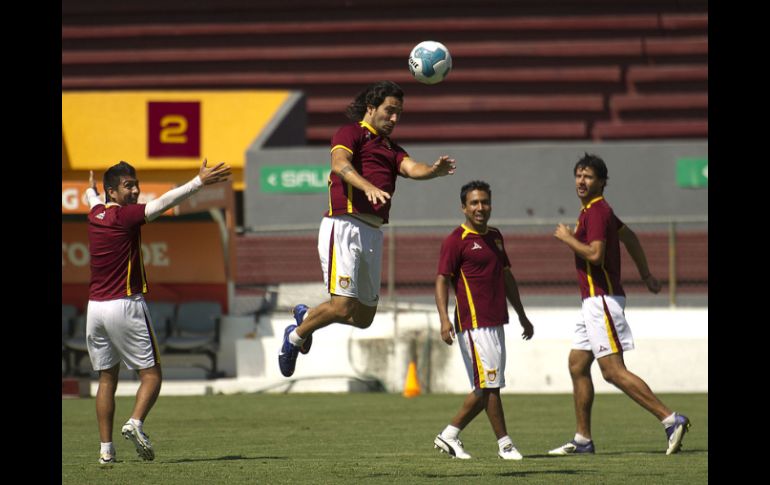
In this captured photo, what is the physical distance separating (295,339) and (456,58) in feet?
59.1

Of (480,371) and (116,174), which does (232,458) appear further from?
(116,174)

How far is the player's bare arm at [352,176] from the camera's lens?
8.24 metres

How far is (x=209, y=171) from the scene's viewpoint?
29.0 ft

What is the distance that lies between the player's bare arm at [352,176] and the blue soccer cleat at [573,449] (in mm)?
2737

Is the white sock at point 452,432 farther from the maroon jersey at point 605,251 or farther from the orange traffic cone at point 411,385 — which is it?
the orange traffic cone at point 411,385

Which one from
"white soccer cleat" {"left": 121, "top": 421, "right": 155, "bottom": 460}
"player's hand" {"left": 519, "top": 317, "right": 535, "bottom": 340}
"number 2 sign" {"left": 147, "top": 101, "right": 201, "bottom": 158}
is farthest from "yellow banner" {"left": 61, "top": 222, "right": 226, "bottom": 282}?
"white soccer cleat" {"left": 121, "top": 421, "right": 155, "bottom": 460}

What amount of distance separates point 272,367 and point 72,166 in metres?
8.21

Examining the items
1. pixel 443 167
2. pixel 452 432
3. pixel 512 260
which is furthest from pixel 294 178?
pixel 443 167

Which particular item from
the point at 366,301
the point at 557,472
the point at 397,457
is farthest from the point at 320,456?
the point at 557,472

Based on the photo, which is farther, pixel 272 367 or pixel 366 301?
pixel 272 367

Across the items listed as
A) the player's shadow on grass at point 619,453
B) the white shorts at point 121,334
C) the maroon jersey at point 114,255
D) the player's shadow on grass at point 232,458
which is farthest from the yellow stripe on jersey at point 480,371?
the maroon jersey at point 114,255
